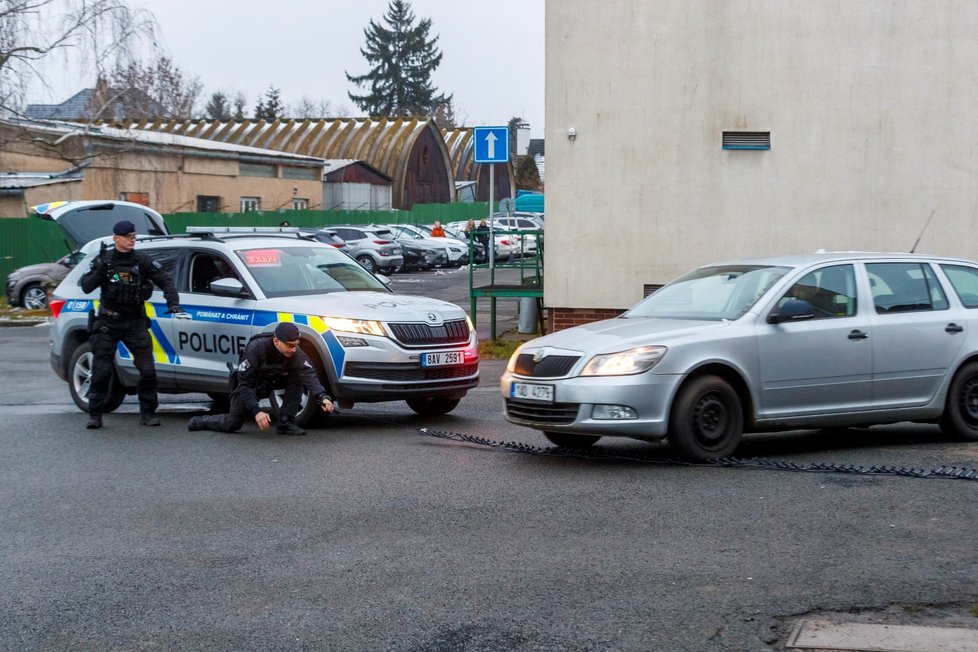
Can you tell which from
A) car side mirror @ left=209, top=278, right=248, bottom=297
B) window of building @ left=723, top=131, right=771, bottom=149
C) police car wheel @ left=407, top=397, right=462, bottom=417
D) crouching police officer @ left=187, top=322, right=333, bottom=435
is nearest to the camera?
crouching police officer @ left=187, top=322, right=333, bottom=435

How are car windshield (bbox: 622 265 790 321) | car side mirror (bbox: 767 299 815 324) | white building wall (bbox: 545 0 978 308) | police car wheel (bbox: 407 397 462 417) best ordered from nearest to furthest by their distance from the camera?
car side mirror (bbox: 767 299 815 324) < car windshield (bbox: 622 265 790 321) < police car wheel (bbox: 407 397 462 417) < white building wall (bbox: 545 0 978 308)

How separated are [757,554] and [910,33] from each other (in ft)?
42.4

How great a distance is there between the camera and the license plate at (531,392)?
8766 mm

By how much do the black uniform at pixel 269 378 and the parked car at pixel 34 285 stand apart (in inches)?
740

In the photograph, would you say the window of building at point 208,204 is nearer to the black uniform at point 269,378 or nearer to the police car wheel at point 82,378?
the police car wheel at point 82,378

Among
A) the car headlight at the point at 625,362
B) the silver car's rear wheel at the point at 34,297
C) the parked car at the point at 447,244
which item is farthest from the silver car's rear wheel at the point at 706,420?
the parked car at the point at 447,244

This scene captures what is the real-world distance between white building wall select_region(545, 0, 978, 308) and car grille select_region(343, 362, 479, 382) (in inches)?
282

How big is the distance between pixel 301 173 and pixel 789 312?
44.0 metres

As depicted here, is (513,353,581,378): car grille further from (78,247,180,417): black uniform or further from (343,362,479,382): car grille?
(78,247,180,417): black uniform

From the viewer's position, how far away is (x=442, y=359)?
36.2 ft

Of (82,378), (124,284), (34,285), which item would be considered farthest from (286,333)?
(34,285)

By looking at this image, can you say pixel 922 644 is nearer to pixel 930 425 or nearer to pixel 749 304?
pixel 749 304

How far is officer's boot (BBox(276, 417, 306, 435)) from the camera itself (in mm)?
10758

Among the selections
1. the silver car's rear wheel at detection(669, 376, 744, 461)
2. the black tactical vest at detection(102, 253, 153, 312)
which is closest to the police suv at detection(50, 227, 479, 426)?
the black tactical vest at detection(102, 253, 153, 312)
